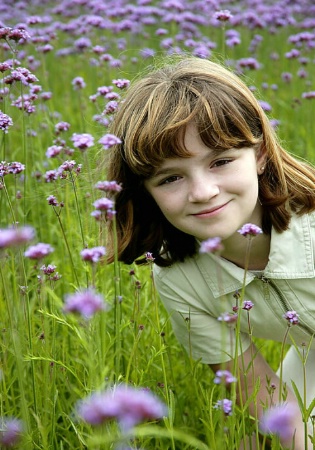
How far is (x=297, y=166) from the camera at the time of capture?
7.05 feet

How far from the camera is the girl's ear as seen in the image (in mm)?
2018

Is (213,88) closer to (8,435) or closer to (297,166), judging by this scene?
(297,166)

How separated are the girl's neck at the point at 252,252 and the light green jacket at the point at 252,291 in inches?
1.8

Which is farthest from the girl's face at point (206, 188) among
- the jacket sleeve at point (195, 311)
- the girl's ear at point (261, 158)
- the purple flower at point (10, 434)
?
the purple flower at point (10, 434)

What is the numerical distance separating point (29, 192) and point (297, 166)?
1240mm

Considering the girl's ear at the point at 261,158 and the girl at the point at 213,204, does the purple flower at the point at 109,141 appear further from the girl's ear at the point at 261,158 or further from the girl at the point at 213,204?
the girl's ear at the point at 261,158

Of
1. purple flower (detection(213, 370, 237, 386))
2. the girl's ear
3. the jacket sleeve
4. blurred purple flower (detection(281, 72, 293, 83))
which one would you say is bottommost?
the jacket sleeve

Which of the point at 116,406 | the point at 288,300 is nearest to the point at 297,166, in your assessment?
the point at 288,300

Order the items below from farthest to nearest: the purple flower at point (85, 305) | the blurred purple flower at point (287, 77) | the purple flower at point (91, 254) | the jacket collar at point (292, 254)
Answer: the blurred purple flower at point (287, 77) < the jacket collar at point (292, 254) < the purple flower at point (91, 254) < the purple flower at point (85, 305)

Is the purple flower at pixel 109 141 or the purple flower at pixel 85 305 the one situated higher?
the purple flower at pixel 109 141

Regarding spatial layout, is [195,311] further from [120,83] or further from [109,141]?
[109,141]

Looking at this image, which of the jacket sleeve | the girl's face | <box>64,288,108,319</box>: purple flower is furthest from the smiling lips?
<box>64,288,108,319</box>: purple flower

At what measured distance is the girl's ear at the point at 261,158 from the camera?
2.02 metres

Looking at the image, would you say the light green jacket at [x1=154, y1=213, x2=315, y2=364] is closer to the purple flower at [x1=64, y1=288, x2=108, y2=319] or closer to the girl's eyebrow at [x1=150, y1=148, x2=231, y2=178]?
the girl's eyebrow at [x1=150, y1=148, x2=231, y2=178]
